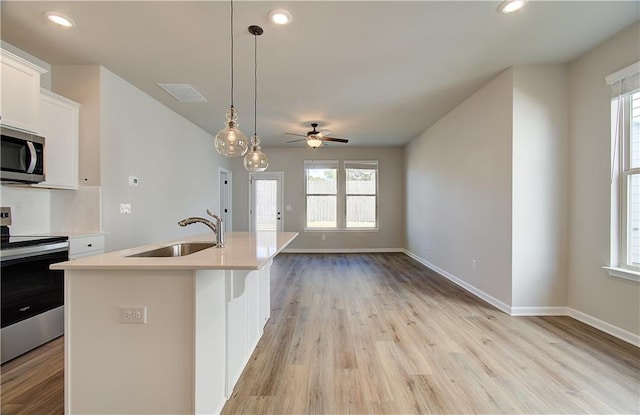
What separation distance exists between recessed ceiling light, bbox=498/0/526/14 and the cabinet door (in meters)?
4.02

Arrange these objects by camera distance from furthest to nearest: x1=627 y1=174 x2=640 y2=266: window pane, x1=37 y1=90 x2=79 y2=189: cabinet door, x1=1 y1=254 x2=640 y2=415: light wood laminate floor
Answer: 1. x1=37 y1=90 x2=79 y2=189: cabinet door
2. x1=627 y1=174 x2=640 y2=266: window pane
3. x1=1 y1=254 x2=640 y2=415: light wood laminate floor

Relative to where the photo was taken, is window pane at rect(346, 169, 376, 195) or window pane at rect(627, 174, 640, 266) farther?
window pane at rect(346, 169, 376, 195)

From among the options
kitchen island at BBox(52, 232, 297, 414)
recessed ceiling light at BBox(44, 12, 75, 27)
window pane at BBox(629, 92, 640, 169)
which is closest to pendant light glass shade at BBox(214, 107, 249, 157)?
kitchen island at BBox(52, 232, 297, 414)

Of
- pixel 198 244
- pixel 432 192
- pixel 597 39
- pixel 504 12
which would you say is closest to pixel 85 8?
pixel 198 244

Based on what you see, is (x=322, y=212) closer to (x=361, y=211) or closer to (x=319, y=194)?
(x=319, y=194)

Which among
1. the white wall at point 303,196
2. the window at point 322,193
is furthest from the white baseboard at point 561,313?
the window at point 322,193

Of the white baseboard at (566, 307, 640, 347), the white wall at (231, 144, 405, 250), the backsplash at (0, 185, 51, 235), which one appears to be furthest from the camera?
the white wall at (231, 144, 405, 250)

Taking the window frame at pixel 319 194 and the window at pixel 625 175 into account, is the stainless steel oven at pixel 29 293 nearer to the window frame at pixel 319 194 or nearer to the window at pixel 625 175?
the window at pixel 625 175

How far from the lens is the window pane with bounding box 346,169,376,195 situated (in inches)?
294

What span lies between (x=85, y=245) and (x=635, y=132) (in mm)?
5257

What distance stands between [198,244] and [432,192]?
14.7 feet

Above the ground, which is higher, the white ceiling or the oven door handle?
the white ceiling

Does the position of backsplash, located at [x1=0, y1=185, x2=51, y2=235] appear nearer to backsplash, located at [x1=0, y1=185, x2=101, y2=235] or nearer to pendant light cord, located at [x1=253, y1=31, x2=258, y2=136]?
backsplash, located at [x1=0, y1=185, x2=101, y2=235]

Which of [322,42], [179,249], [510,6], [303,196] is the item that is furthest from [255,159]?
[303,196]
